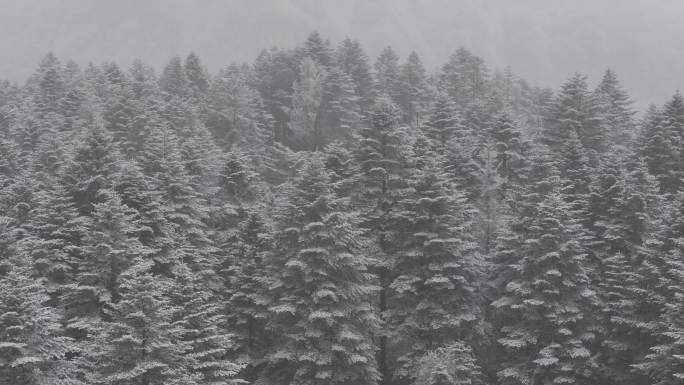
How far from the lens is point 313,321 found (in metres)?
29.8

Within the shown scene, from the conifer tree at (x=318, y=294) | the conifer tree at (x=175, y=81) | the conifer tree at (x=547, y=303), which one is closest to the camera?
the conifer tree at (x=318, y=294)

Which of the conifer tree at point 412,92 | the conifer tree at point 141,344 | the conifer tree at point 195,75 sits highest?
the conifer tree at point 195,75

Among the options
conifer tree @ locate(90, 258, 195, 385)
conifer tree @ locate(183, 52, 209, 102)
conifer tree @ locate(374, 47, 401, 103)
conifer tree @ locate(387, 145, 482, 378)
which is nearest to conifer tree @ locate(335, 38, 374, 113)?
conifer tree @ locate(374, 47, 401, 103)

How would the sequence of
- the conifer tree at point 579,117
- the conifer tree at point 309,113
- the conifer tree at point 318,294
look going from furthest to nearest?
the conifer tree at point 309,113 → the conifer tree at point 579,117 → the conifer tree at point 318,294

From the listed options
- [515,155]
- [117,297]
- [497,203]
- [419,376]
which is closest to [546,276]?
[419,376]

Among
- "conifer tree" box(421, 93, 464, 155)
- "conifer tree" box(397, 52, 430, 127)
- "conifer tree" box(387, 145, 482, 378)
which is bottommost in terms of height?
"conifer tree" box(387, 145, 482, 378)

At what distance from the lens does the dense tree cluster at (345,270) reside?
78.5 ft

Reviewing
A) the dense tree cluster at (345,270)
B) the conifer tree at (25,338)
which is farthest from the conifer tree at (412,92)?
the conifer tree at (25,338)

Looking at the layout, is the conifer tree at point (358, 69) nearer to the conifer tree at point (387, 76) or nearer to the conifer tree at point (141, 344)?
the conifer tree at point (387, 76)

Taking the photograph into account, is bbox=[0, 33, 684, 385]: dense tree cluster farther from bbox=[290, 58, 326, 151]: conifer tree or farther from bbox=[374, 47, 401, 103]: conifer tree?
bbox=[374, 47, 401, 103]: conifer tree

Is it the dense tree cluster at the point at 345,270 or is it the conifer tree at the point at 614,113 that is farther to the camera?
the conifer tree at the point at 614,113

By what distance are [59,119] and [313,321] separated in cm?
4325

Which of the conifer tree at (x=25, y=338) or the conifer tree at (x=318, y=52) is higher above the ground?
the conifer tree at (x=318, y=52)

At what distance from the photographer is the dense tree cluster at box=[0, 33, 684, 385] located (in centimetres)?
2392
